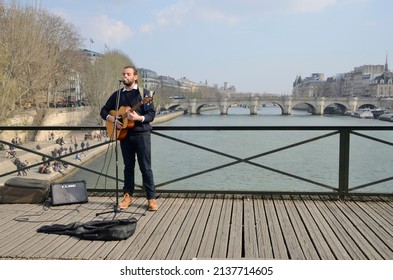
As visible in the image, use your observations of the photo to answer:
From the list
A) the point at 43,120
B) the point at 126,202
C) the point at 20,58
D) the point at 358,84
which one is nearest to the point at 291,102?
the point at 43,120

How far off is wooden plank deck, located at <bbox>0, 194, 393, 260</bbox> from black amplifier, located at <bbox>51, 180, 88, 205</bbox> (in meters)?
0.10

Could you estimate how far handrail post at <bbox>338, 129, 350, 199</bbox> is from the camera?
5023 mm

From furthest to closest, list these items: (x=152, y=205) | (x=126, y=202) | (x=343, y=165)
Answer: (x=343, y=165) → (x=126, y=202) → (x=152, y=205)

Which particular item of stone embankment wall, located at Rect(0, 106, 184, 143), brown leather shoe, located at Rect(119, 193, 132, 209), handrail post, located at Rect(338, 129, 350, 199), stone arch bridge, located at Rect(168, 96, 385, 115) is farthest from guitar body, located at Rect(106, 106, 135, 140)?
stone arch bridge, located at Rect(168, 96, 385, 115)

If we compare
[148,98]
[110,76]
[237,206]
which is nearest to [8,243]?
[148,98]

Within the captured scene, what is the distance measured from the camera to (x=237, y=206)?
4.70 meters

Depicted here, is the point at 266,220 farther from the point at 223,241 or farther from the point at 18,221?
the point at 18,221

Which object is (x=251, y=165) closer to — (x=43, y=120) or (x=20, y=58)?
(x=20, y=58)

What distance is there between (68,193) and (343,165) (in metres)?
3.78

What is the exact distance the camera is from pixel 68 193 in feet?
16.1

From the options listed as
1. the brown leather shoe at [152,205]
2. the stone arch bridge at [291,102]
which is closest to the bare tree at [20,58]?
the brown leather shoe at [152,205]

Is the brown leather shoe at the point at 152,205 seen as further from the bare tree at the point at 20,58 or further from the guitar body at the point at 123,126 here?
the bare tree at the point at 20,58
